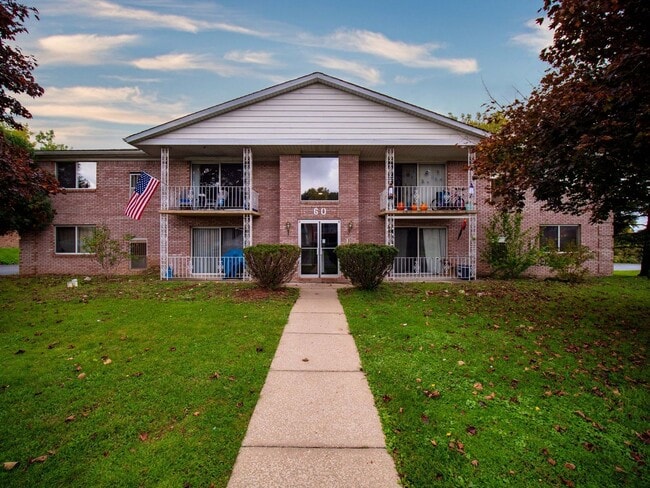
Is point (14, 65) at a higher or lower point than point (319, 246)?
higher

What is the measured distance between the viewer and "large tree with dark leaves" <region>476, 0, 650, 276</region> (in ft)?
16.1

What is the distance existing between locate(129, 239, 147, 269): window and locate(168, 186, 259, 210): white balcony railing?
250 cm

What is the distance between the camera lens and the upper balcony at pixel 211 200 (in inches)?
502

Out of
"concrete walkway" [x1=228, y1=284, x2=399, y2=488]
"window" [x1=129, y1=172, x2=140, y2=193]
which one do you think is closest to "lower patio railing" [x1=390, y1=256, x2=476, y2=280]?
"concrete walkway" [x1=228, y1=284, x2=399, y2=488]

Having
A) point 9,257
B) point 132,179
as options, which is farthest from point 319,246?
point 9,257

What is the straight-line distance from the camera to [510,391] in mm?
3990

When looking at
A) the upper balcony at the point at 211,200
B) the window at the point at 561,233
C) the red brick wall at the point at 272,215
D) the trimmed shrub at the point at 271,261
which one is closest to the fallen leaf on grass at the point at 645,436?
the trimmed shrub at the point at 271,261

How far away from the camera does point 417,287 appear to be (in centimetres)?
1087

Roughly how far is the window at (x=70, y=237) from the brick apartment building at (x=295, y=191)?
0.05 m

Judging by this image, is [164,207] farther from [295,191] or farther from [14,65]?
[14,65]

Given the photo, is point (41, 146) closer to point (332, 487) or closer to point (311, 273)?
point (311, 273)

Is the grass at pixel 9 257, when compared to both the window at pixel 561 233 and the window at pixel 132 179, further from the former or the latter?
the window at pixel 561 233

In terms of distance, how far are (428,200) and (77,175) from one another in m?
15.7

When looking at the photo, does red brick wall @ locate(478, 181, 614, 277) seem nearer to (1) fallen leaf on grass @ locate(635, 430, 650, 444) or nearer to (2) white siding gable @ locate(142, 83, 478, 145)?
(2) white siding gable @ locate(142, 83, 478, 145)
